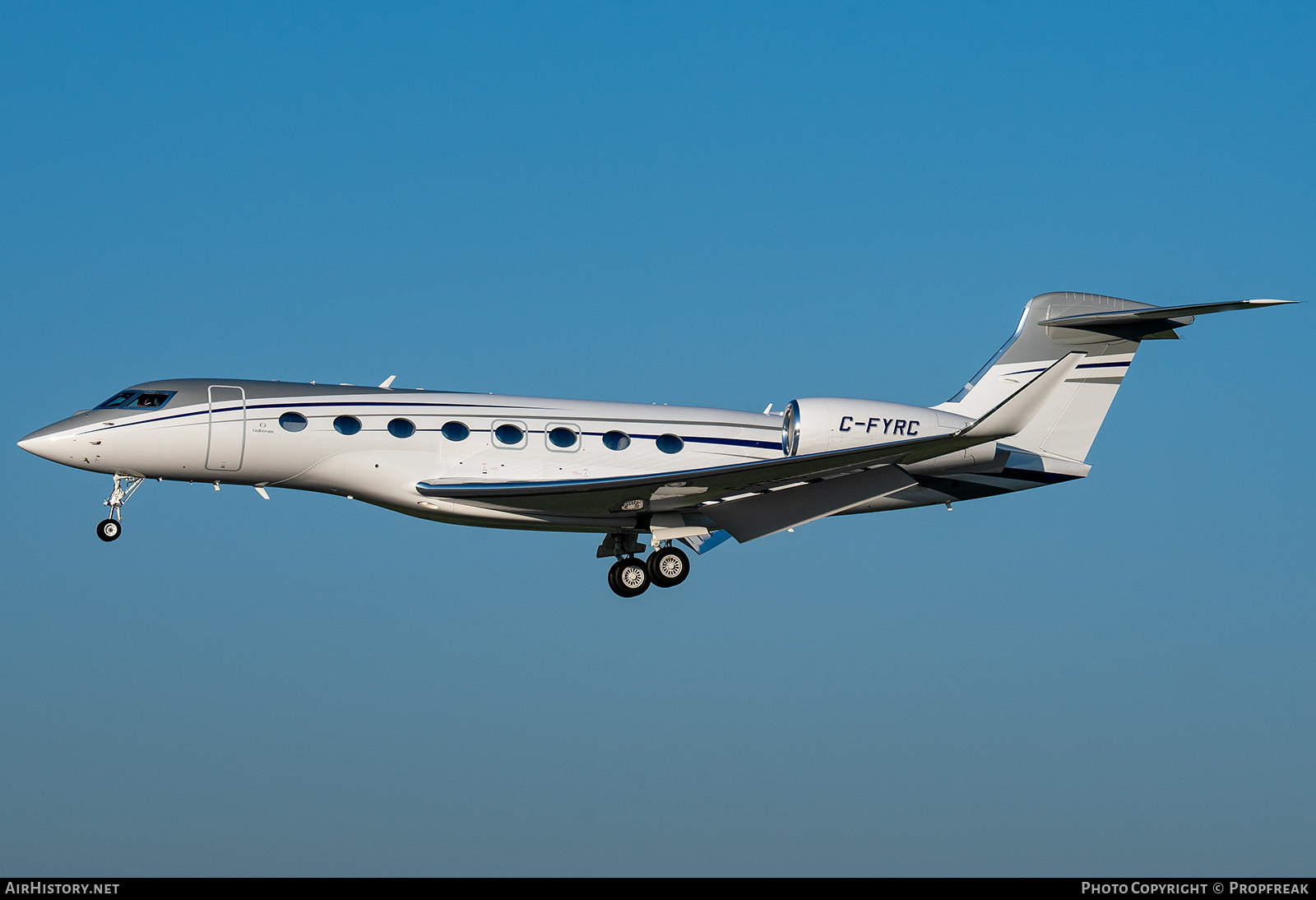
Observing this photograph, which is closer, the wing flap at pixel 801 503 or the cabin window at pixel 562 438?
the wing flap at pixel 801 503

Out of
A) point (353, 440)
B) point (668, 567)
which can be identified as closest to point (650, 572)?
point (668, 567)

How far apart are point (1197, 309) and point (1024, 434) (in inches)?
152

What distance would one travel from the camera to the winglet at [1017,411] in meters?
17.1

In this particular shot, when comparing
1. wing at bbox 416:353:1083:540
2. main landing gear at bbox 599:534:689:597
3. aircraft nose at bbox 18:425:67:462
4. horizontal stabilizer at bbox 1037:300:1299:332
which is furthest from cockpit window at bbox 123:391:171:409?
horizontal stabilizer at bbox 1037:300:1299:332

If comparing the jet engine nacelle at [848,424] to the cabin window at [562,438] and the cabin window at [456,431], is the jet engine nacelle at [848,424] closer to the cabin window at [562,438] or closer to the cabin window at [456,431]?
the cabin window at [562,438]

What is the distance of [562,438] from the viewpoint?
69.8 ft

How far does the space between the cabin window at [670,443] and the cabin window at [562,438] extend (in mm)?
1284

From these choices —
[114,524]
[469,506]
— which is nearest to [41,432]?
[114,524]

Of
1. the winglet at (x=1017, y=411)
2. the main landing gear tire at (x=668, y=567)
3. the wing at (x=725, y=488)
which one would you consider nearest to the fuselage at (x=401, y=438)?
the wing at (x=725, y=488)

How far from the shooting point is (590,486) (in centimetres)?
1998

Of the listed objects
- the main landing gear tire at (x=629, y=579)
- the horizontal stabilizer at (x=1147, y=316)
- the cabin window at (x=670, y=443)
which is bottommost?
the main landing gear tire at (x=629, y=579)
